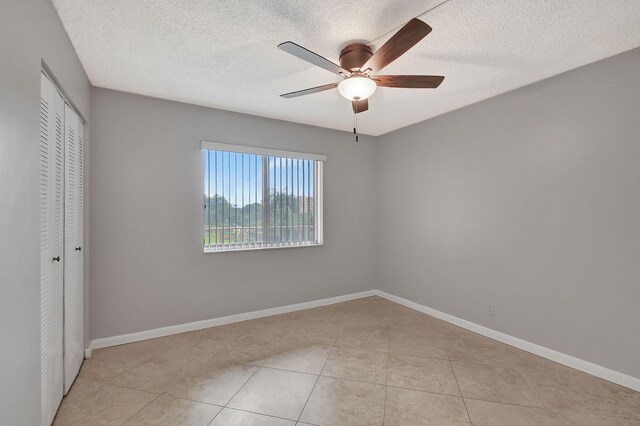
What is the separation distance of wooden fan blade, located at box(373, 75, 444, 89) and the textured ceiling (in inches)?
10.6

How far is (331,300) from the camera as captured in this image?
4363 millimetres

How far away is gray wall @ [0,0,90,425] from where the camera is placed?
1.17 meters

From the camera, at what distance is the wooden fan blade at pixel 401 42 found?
158 cm

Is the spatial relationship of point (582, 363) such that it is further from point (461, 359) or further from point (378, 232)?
point (378, 232)

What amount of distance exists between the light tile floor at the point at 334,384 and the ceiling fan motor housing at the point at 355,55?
7.88ft

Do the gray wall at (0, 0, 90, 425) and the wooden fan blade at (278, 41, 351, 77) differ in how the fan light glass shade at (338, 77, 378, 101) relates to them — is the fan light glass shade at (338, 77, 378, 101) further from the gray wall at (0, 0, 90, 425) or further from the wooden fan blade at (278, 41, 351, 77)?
the gray wall at (0, 0, 90, 425)

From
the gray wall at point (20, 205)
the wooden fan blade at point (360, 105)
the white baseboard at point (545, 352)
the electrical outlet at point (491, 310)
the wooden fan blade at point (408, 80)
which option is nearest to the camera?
the gray wall at point (20, 205)

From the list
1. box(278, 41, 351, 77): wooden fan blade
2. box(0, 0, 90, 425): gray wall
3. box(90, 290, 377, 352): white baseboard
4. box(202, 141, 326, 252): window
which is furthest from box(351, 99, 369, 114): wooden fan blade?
box(90, 290, 377, 352): white baseboard

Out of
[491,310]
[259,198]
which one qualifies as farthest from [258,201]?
[491,310]

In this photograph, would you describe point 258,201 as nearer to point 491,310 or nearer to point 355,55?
point 355,55

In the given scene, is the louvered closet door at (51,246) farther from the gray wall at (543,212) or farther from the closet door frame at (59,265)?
the gray wall at (543,212)

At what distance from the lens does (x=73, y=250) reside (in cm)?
234

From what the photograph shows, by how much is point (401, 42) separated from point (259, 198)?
2597 millimetres

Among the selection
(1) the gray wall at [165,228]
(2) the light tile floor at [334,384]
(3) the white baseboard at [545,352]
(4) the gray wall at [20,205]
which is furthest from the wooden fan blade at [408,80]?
(3) the white baseboard at [545,352]
